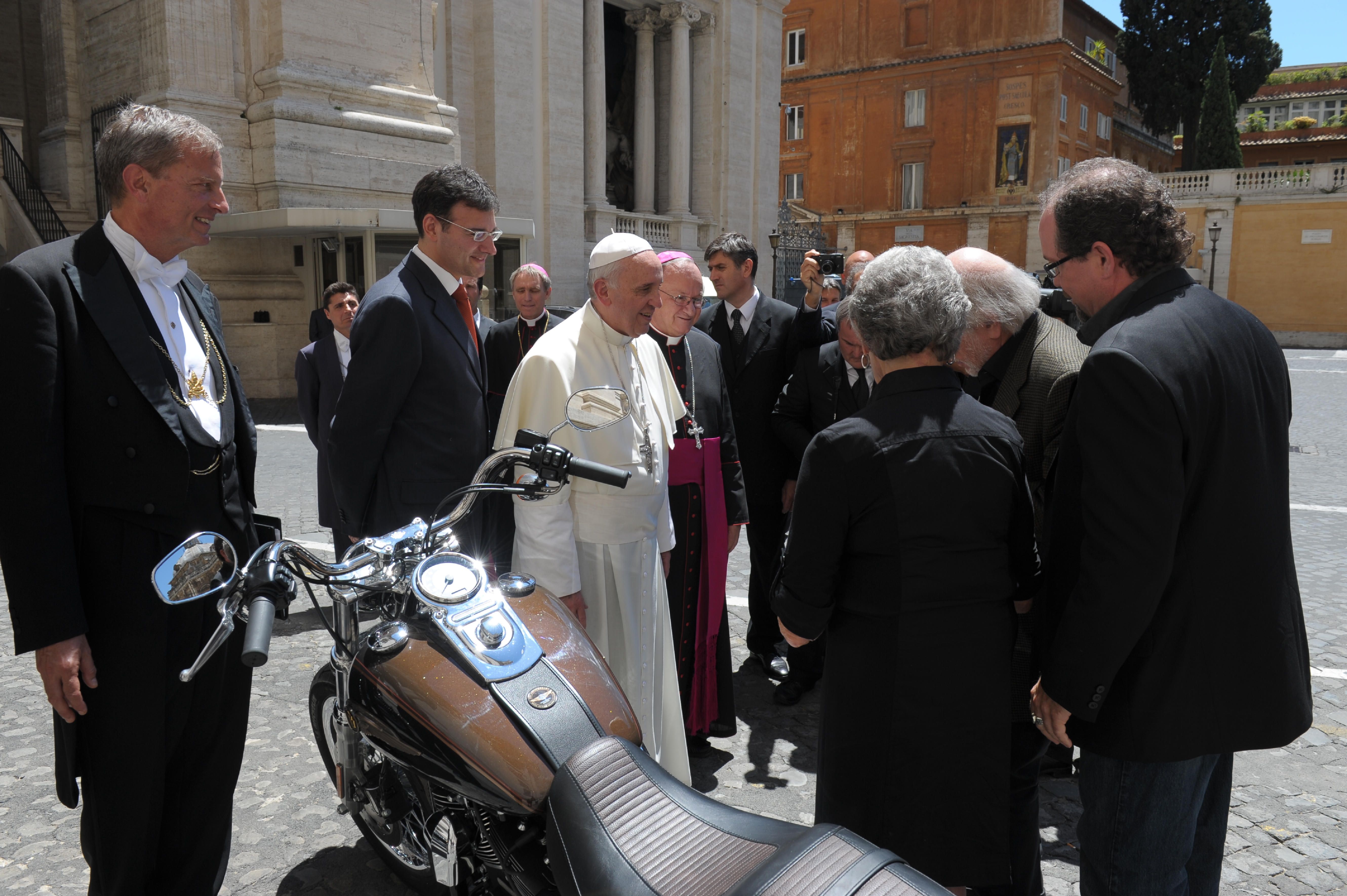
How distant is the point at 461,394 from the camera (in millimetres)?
3373

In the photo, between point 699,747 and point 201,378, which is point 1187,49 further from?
point 201,378

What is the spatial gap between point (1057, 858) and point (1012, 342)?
1.80m

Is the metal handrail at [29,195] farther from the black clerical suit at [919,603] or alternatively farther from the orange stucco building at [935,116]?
the orange stucco building at [935,116]

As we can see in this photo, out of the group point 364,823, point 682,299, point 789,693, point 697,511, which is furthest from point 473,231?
point 789,693

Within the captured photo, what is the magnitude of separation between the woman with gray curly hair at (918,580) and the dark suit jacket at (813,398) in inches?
96.8

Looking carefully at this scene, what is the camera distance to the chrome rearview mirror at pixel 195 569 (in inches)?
73.8

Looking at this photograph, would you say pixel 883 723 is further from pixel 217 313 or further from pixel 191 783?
pixel 217 313

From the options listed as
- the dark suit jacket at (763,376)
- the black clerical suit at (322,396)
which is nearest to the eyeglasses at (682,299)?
the dark suit jacket at (763,376)

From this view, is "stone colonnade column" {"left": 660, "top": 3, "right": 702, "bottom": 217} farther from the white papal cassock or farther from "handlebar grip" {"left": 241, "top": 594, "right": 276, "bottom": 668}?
"handlebar grip" {"left": 241, "top": 594, "right": 276, "bottom": 668}

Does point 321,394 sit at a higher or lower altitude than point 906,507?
lower

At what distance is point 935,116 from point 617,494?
1625 inches

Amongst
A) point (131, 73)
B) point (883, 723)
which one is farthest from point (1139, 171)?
point (131, 73)

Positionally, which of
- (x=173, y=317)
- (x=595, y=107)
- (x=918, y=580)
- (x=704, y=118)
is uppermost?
(x=704, y=118)

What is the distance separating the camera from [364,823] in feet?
9.95
